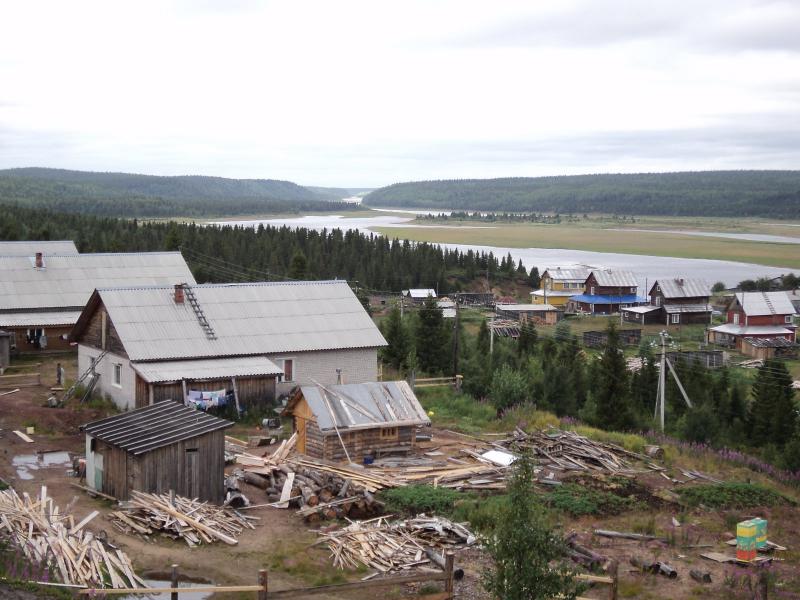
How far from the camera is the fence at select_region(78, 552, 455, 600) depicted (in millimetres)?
13789

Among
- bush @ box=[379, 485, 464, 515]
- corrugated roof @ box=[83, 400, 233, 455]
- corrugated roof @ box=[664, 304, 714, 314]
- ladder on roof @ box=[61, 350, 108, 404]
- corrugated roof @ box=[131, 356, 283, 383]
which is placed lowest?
corrugated roof @ box=[664, 304, 714, 314]

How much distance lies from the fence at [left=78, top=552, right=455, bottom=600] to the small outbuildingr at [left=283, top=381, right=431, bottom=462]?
8.60 meters

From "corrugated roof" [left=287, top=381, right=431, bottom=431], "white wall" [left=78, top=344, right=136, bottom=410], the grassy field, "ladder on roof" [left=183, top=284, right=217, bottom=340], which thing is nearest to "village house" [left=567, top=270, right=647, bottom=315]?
the grassy field

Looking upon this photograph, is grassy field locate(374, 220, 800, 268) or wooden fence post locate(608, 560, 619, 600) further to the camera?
grassy field locate(374, 220, 800, 268)

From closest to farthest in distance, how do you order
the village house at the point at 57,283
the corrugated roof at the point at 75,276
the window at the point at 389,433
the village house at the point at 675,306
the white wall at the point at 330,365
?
the window at the point at 389,433 → the white wall at the point at 330,365 → the village house at the point at 57,283 → the corrugated roof at the point at 75,276 → the village house at the point at 675,306

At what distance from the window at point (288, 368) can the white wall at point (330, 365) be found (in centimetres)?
10

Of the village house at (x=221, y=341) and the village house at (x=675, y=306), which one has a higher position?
the village house at (x=221, y=341)

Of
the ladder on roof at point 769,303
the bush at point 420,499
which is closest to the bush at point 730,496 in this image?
the bush at point 420,499

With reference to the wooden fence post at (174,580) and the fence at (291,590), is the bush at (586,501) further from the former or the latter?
the wooden fence post at (174,580)

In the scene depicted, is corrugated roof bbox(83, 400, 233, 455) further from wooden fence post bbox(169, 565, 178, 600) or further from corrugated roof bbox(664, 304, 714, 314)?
corrugated roof bbox(664, 304, 714, 314)

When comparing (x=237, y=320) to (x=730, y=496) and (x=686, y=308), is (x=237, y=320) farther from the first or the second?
(x=686, y=308)

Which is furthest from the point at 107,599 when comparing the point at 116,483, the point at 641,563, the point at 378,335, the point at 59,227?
the point at 59,227

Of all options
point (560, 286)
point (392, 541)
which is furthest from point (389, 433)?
point (560, 286)

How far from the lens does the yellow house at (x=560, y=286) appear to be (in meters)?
80.9
